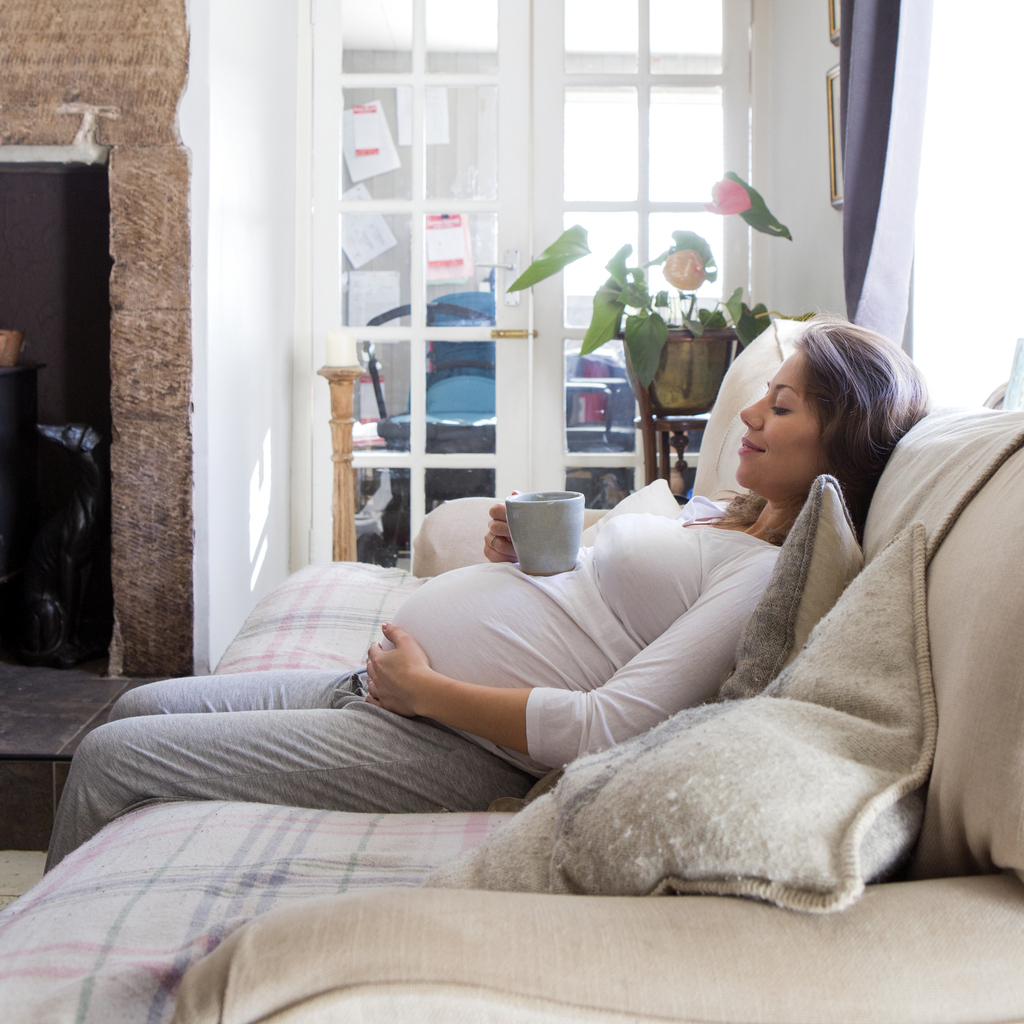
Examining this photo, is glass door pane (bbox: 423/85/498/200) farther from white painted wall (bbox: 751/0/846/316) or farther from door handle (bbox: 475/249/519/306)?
white painted wall (bbox: 751/0/846/316)

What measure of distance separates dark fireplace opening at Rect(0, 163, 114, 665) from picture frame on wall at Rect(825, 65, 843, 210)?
77.0 inches

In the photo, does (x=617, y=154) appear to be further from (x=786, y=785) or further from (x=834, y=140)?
(x=786, y=785)

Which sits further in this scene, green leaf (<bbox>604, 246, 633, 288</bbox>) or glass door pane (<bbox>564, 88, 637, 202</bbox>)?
glass door pane (<bbox>564, 88, 637, 202</bbox>)

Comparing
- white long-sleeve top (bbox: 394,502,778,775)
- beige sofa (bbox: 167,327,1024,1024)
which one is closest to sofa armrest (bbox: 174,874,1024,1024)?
beige sofa (bbox: 167,327,1024,1024)

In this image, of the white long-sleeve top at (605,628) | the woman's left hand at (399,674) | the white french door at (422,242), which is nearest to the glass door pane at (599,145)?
the white french door at (422,242)

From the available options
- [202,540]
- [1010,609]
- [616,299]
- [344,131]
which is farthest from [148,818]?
[344,131]

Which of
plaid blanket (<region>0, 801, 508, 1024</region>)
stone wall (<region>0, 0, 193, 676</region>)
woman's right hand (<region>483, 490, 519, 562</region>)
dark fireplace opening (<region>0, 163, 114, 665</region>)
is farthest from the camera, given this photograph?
dark fireplace opening (<region>0, 163, 114, 665</region>)

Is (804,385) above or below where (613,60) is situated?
below

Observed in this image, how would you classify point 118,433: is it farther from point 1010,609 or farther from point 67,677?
point 1010,609

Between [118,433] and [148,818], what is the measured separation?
5.17 ft

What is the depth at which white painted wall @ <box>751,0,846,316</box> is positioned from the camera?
2.76 m

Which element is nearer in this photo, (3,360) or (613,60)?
(3,360)

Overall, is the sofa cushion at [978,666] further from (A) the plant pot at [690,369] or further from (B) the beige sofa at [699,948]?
(A) the plant pot at [690,369]

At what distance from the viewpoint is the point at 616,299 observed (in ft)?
9.13
